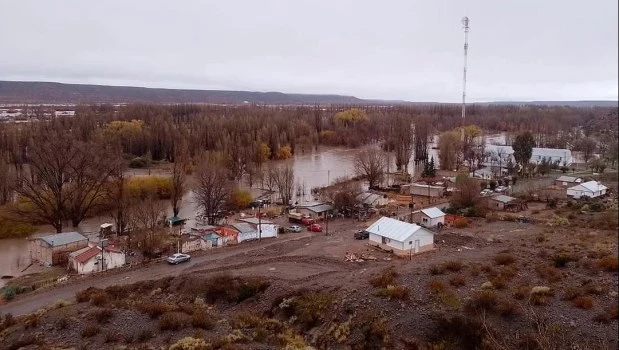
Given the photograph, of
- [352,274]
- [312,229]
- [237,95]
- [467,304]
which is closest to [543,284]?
[467,304]

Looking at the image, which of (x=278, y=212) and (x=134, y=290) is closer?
(x=134, y=290)

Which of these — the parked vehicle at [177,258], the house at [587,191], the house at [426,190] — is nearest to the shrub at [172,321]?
the parked vehicle at [177,258]

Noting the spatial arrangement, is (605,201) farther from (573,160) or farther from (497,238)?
(573,160)

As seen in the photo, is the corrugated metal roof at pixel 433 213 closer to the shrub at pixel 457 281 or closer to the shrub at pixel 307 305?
the shrub at pixel 457 281

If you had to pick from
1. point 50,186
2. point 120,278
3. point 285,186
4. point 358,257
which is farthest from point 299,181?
point 120,278

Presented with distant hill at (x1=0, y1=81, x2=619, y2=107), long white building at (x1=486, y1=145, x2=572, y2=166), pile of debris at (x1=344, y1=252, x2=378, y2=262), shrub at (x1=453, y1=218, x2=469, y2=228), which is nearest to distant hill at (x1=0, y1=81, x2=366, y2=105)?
distant hill at (x1=0, y1=81, x2=619, y2=107)

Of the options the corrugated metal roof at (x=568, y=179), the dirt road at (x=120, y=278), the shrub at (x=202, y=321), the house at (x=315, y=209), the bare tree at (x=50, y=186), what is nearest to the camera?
the shrub at (x=202, y=321)

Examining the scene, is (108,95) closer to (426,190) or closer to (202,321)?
(426,190)
